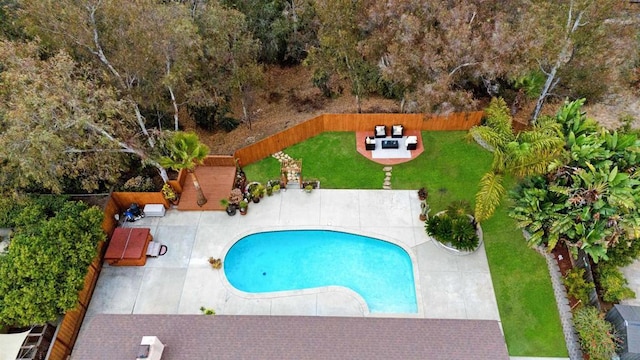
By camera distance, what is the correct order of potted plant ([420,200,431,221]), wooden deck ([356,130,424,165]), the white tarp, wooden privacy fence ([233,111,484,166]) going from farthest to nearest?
wooden privacy fence ([233,111,484,166])
wooden deck ([356,130,424,165])
potted plant ([420,200,431,221])
the white tarp

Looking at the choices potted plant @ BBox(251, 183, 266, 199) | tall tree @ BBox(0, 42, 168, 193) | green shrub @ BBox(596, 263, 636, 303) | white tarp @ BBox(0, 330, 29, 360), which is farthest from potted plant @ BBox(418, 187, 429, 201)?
white tarp @ BBox(0, 330, 29, 360)

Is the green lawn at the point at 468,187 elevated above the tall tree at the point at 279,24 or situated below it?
below


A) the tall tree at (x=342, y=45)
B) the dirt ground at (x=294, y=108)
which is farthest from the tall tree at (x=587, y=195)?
the tall tree at (x=342, y=45)

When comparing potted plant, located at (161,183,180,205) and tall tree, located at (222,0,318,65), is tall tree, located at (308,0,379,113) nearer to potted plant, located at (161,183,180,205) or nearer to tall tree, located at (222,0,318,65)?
tall tree, located at (222,0,318,65)

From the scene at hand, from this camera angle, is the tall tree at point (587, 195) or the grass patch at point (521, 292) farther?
the grass patch at point (521, 292)

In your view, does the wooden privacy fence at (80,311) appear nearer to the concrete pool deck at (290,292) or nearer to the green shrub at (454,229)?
the concrete pool deck at (290,292)

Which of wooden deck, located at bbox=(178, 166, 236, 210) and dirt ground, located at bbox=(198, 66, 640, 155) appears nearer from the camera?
wooden deck, located at bbox=(178, 166, 236, 210)

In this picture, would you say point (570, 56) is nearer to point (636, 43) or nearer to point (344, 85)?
point (636, 43)
